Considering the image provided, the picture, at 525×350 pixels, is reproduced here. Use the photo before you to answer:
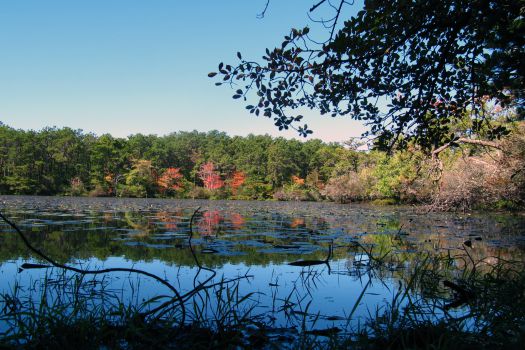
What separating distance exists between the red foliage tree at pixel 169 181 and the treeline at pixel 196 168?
0.15m

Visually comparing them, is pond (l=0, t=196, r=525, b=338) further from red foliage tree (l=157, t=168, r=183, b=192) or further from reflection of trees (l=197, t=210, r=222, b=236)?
red foliage tree (l=157, t=168, r=183, b=192)

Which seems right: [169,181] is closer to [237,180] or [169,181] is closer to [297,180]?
[237,180]

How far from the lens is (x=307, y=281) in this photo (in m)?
4.37

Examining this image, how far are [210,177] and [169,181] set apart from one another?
7.16 meters

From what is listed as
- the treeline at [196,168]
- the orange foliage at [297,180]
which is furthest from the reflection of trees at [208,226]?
the orange foliage at [297,180]

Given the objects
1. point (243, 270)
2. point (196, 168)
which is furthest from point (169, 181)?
point (243, 270)

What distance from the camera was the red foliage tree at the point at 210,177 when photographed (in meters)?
61.6

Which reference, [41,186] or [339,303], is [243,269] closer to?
[339,303]

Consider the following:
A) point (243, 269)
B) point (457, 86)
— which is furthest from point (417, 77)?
point (243, 269)

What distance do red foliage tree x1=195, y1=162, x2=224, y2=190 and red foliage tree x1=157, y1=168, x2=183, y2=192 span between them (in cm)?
429

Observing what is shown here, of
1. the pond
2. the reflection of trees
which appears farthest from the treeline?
the pond

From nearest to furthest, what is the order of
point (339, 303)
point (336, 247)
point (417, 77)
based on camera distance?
point (339, 303) → point (417, 77) → point (336, 247)

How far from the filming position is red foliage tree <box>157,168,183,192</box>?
189 ft

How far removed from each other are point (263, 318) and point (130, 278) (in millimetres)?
2051
